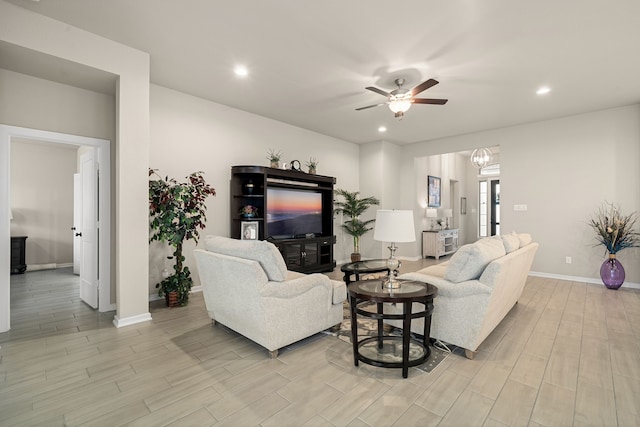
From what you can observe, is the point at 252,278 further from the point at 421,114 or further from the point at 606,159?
the point at 606,159

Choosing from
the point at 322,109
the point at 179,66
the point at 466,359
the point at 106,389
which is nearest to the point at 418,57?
the point at 322,109

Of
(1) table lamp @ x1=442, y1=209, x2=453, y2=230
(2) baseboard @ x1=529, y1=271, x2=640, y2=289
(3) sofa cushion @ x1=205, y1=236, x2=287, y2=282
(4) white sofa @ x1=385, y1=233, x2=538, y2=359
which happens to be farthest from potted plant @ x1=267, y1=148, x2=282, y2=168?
(1) table lamp @ x1=442, y1=209, x2=453, y2=230

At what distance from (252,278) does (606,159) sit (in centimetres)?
620

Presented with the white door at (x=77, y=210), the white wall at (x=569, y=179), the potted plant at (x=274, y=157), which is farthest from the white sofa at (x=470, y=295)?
the white door at (x=77, y=210)

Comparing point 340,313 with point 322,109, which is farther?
point 322,109

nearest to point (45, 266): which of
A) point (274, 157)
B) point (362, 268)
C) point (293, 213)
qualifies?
point (293, 213)

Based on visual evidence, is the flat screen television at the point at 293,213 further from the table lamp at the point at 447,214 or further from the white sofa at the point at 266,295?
the table lamp at the point at 447,214

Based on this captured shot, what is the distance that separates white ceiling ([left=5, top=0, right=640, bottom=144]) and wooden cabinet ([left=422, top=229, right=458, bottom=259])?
3.55 m

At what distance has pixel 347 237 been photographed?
7254 mm

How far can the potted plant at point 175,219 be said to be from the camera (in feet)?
12.1

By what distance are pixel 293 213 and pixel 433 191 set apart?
4674 millimetres

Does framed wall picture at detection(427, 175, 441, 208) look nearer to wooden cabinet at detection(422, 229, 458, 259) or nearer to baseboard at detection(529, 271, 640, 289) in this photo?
wooden cabinet at detection(422, 229, 458, 259)

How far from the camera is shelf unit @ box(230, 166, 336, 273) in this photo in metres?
4.91

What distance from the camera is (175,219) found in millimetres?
3848
